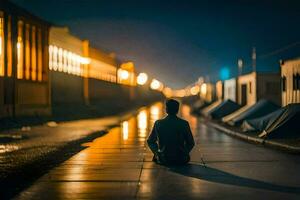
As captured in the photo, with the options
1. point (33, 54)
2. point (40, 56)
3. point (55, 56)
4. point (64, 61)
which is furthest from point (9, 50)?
point (64, 61)

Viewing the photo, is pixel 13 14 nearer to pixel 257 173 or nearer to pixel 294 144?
pixel 294 144

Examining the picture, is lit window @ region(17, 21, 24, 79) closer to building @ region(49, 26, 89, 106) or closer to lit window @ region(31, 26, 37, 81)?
lit window @ region(31, 26, 37, 81)

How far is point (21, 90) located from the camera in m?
27.3

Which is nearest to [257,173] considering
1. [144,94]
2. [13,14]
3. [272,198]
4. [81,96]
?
[272,198]

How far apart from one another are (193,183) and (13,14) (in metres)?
19.8

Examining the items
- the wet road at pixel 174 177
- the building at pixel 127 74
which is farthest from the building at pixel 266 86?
the building at pixel 127 74

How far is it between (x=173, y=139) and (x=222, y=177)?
5.36ft

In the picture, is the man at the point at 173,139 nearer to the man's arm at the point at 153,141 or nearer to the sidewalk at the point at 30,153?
the man's arm at the point at 153,141

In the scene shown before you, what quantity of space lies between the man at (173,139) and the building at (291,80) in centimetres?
1084

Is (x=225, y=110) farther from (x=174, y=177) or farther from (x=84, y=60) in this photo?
(x=174, y=177)

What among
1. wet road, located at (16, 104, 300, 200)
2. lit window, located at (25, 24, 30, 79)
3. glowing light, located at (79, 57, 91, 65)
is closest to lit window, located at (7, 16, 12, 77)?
lit window, located at (25, 24, 30, 79)

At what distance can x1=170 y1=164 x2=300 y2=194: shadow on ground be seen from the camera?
8516 millimetres

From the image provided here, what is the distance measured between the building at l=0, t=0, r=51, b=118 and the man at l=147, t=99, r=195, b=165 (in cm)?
1566

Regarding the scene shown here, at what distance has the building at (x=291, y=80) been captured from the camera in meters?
20.8
